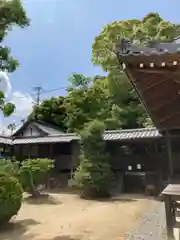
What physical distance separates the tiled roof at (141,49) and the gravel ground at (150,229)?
169 inches

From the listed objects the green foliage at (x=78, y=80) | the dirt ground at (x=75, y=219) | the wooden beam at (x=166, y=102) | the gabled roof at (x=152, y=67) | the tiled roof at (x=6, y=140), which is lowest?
the dirt ground at (x=75, y=219)

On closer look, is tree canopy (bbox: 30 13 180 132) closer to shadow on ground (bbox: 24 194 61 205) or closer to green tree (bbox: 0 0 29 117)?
shadow on ground (bbox: 24 194 61 205)

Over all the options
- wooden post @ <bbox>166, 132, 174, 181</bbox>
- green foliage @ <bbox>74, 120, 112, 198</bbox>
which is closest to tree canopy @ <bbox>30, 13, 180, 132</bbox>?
wooden post @ <bbox>166, 132, 174, 181</bbox>

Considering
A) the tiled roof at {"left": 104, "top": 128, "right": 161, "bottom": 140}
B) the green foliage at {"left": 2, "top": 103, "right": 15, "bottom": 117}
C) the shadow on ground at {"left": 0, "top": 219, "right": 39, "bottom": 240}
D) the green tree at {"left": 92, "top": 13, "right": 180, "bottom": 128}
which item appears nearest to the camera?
the green foliage at {"left": 2, "top": 103, "right": 15, "bottom": 117}

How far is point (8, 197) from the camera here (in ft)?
24.7

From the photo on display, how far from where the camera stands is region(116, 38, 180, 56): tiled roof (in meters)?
3.32

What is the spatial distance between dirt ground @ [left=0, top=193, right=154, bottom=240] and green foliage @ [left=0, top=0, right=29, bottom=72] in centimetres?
436

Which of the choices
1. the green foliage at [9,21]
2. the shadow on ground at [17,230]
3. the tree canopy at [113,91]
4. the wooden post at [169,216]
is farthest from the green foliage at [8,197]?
the tree canopy at [113,91]

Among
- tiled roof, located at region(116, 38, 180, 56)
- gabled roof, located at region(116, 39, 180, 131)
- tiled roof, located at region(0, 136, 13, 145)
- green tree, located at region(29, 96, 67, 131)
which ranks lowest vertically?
gabled roof, located at region(116, 39, 180, 131)

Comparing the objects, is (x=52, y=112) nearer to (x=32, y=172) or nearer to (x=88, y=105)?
(x=88, y=105)

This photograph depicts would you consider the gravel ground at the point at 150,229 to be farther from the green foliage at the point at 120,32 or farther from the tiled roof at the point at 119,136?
the green foliage at the point at 120,32

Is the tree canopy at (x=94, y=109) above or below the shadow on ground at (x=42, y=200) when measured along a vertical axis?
above

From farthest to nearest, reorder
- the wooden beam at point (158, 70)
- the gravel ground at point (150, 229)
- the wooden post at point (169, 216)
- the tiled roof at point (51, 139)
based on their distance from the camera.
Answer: the tiled roof at point (51, 139) < the gravel ground at point (150, 229) < the wooden post at point (169, 216) < the wooden beam at point (158, 70)

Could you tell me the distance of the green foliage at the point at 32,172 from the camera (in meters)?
12.7
